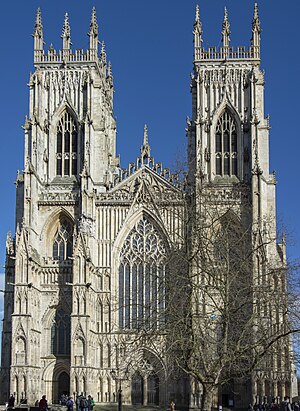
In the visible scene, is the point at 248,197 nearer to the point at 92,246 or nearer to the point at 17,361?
the point at 92,246

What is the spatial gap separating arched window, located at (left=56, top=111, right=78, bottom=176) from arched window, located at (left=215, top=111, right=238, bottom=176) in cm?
969

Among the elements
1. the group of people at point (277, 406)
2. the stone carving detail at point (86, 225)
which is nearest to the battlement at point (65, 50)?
the stone carving detail at point (86, 225)

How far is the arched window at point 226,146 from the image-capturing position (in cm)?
5628

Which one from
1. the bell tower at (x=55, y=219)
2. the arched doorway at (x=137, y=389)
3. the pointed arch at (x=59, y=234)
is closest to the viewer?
the bell tower at (x=55, y=219)

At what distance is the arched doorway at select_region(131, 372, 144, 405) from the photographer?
2095 inches

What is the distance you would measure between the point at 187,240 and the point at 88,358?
22.5 metres

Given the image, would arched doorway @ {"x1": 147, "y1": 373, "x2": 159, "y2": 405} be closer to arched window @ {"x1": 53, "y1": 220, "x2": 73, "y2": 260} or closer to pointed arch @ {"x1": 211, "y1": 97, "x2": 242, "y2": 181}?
arched window @ {"x1": 53, "y1": 220, "x2": 73, "y2": 260}

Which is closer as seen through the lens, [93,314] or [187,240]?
[187,240]

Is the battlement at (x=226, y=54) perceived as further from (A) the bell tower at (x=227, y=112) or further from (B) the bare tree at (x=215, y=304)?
(B) the bare tree at (x=215, y=304)

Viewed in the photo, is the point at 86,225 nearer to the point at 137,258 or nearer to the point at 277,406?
the point at 137,258

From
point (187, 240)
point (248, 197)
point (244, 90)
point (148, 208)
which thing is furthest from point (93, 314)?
point (187, 240)

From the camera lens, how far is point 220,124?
57000mm

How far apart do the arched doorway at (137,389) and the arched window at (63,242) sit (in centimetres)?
904

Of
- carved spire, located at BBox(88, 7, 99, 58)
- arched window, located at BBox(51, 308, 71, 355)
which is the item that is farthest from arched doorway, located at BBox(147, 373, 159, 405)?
carved spire, located at BBox(88, 7, 99, 58)
